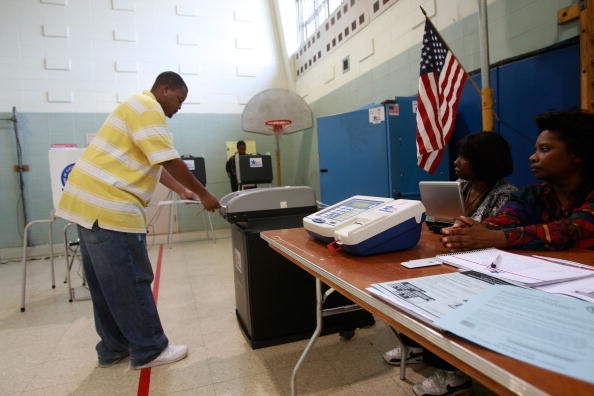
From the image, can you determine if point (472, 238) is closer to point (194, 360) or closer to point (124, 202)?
point (124, 202)

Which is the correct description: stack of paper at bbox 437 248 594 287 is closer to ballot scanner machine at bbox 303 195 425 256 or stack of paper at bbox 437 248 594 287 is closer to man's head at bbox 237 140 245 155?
ballot scanner machine at bbox 303 195 425 256

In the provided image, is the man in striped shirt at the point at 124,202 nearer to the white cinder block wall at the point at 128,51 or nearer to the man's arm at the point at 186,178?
the man's arm at the point at 186,178

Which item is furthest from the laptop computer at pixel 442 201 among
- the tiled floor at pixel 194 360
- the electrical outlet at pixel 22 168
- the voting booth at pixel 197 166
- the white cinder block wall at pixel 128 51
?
the electrical outlet at pixel 22 168

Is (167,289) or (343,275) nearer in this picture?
(343,275)

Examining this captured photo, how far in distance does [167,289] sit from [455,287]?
297 centimetres

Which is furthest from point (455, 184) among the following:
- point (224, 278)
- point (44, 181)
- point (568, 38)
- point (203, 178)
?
point (44, 181)

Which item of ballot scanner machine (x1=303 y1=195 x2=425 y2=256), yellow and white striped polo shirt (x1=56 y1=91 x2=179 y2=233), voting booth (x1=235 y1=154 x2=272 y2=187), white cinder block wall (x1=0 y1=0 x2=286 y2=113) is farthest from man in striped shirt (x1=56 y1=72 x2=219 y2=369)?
white cinder block wall (x1=0 y1=0 x2=286 y2=113)

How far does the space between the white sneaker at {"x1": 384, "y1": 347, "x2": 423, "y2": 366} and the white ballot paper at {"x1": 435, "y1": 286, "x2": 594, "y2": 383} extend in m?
1.30

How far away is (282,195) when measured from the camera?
203 centimetres

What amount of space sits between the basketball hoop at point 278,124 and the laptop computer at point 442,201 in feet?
13.2

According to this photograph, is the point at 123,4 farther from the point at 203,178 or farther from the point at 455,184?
the point at 455,184

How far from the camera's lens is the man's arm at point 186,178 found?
1.73 m

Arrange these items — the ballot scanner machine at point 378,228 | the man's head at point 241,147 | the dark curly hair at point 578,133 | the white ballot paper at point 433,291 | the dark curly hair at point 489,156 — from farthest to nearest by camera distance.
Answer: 1. the man's head at point 241,147
2. the dark curly hair at point 489,156
3. the dark curly hair at point 578,133
4. the ballot scanner machine at point 378,228
5. the white ballot paper at point 433,291

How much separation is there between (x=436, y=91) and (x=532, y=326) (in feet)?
7.72
